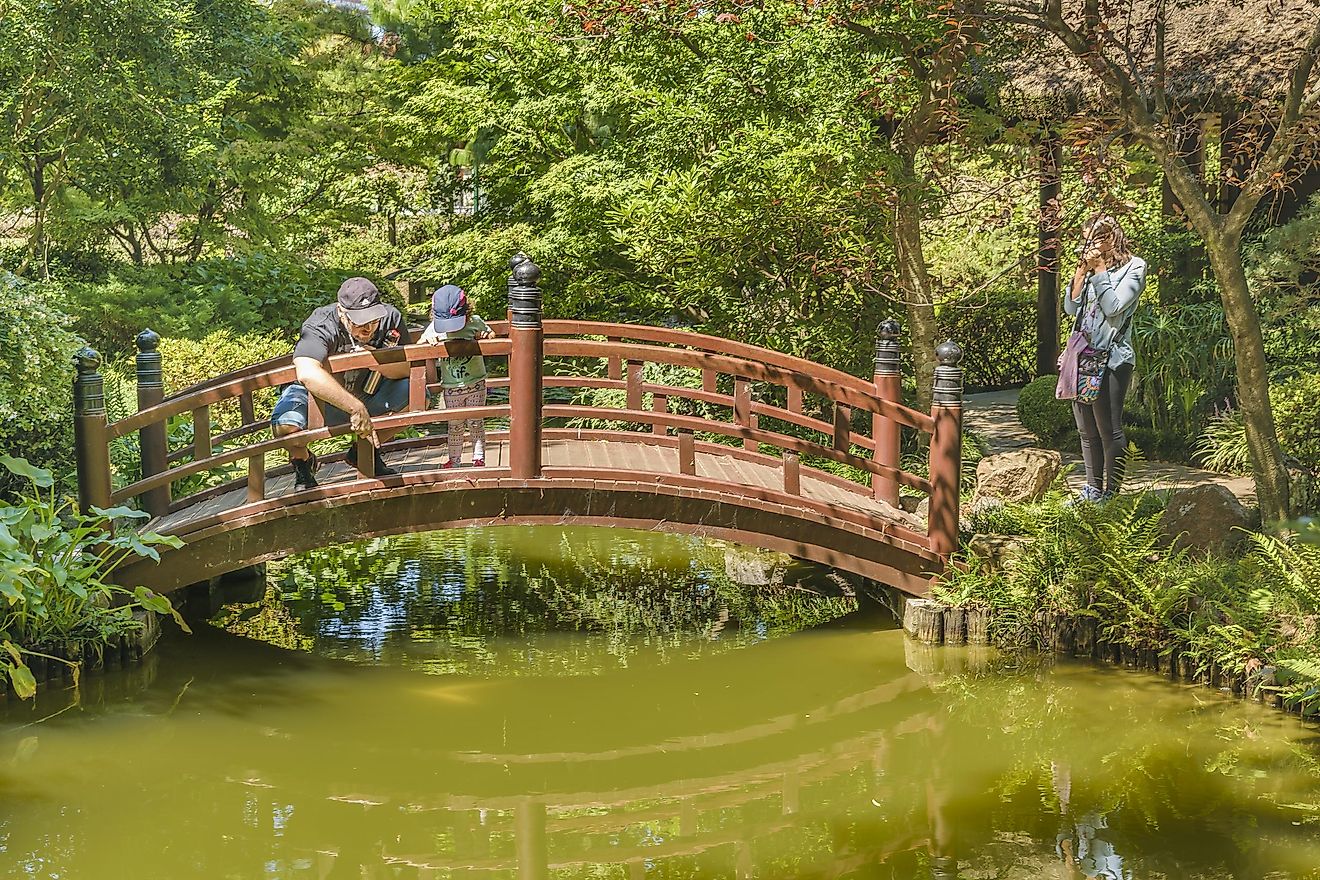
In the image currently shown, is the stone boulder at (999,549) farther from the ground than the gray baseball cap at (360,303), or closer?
closer

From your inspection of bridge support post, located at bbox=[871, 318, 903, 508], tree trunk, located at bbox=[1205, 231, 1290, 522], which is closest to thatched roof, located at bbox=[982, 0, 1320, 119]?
bridge support post, located at bbox=[871, 318, 903, 508]

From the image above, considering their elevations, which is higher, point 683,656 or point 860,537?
point 860,537

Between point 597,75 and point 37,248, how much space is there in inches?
273

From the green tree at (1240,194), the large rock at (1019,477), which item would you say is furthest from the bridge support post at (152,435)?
the green tree at (1240,194)

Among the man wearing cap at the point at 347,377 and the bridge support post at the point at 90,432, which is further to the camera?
the man wearing cap at the point at 347,377

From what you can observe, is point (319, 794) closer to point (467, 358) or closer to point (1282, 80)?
point (467, 358)

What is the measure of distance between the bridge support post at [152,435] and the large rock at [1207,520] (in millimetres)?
6078

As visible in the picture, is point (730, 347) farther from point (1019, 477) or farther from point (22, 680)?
point (22, 680)

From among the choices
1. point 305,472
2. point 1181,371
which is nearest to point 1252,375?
point 1181,371

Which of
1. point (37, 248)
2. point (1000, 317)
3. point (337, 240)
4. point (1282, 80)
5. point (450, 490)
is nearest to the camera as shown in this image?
point (450, 490)

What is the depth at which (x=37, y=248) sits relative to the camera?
51.3 feet

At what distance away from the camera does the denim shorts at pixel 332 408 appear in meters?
8.30

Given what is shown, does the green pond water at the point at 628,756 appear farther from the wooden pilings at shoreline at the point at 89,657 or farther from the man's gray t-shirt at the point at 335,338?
the man's gray t-shirt at the point at 335,338

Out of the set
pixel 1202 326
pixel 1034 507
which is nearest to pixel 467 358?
pixel 1034 507
